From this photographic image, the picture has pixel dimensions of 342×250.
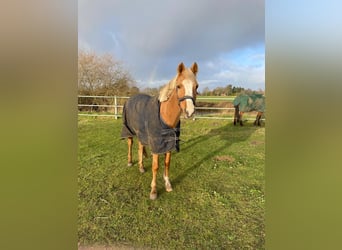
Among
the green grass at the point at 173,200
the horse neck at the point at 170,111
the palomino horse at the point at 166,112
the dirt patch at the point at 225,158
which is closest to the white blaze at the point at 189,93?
the palomino horse at the point at 166,112

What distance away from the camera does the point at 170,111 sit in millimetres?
1455

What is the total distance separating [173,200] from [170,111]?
0.65m

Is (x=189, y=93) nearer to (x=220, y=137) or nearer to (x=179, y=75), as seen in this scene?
(x=179, y=75)

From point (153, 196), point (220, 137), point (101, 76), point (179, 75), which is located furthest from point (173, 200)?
point (220, 137)

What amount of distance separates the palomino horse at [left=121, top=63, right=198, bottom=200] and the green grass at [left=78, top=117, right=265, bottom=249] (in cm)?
21

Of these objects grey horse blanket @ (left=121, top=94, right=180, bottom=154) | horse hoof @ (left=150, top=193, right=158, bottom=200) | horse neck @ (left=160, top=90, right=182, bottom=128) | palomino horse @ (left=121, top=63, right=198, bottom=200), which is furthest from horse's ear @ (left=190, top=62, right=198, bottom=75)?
horse hoof @ (left=150, top=193, right=158, bottom=200)

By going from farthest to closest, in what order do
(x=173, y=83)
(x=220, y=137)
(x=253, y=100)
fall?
(x=220, y=137), (x=253, y=100), (x=173, y=83)

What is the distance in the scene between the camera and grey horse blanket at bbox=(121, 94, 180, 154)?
147cm

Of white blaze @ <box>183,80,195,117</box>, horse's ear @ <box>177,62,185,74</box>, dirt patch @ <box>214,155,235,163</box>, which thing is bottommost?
dirt patch @ <box>214,155,235,163</box>

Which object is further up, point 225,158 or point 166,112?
point 166,112

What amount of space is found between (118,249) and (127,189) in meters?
0.59

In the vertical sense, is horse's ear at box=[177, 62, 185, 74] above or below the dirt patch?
above

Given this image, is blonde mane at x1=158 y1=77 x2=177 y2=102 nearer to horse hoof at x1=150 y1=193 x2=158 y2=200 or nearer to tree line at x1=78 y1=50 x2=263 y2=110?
tree line at x1=78 y1=50 x2=263 y2=110
